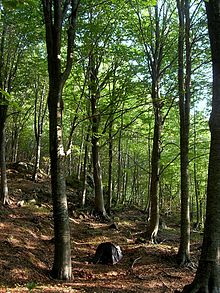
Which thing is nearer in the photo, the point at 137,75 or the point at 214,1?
the point at 214,1

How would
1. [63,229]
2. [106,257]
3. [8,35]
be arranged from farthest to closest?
[8,35] < [106,257] < [63,229]

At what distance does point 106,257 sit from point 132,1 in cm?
953

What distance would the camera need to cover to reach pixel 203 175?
31.4 meters

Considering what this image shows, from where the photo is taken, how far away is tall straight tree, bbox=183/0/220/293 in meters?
5.68

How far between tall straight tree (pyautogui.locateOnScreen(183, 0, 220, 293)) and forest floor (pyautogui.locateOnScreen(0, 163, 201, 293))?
188 cm

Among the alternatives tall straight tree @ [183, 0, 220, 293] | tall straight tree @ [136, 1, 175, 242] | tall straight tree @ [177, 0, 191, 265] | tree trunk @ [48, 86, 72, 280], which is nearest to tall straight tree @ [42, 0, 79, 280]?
tree trunk @ [48, 86, 72, 280]

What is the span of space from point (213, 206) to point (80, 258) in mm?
5643

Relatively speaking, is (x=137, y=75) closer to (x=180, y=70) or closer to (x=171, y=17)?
(x=171, y=17)

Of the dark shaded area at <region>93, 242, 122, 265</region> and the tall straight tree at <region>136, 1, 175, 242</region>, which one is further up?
the tall straight tree at <region>136, 1, 175, 242</region>

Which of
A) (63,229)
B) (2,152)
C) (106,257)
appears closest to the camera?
(63,229)

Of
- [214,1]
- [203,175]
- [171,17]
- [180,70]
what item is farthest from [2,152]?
[203,175]

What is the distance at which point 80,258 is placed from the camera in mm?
9992

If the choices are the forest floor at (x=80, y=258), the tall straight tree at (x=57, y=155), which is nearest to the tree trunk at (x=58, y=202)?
the tall straight tree at (x=57, y=155)

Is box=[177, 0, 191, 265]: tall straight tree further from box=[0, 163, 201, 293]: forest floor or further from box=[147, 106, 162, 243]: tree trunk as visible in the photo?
box=[147, 106, 162, 243]: tree trunk
